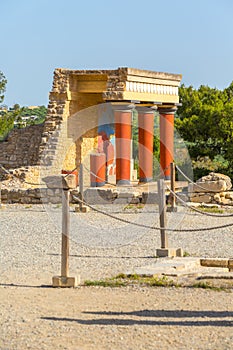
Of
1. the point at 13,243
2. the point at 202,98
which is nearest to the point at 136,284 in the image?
the point at 13,243

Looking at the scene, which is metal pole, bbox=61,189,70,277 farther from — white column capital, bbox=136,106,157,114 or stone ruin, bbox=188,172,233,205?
white column capital, bbox=136,106,157,114

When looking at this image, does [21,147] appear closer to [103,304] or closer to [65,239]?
[65,239]

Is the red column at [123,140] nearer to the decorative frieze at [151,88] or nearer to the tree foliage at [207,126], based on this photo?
the decorative frieze at [151,88]

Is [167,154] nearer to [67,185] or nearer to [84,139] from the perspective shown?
[84,139]

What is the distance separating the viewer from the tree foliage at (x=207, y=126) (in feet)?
93.8

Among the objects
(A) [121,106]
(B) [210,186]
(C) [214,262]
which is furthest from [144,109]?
(C) [214,262]

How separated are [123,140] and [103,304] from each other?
15.0m

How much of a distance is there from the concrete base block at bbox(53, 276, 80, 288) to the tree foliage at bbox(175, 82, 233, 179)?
19936mm

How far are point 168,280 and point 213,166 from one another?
21.6 meters

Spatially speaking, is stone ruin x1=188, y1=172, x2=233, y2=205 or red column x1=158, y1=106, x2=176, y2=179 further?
red column x1=158, y1=106, x2=176, y2=179

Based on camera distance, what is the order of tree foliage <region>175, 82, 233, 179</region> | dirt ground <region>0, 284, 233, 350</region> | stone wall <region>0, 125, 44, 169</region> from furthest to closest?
1. tree foliage <region>175, 82, 233, 179</region>
2. stone wall <region>0, 125, 44, 169</region>
3. dirt ground <region>0, 284, 233, 350</region>

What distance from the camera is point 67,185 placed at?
30.6 feet

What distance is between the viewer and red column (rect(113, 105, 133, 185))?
22.7m

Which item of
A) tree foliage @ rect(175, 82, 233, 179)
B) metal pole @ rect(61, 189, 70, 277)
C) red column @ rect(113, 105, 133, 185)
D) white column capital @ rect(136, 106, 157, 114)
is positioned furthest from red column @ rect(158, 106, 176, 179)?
metal pole @ rect(61, 189, 70, 277)
